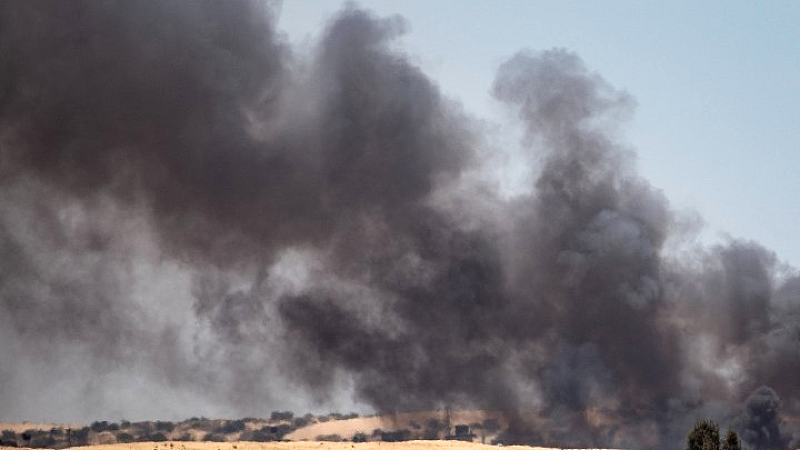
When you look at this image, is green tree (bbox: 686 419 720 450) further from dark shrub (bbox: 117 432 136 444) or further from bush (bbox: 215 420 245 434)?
bush (bbox: 215 420 245 434)

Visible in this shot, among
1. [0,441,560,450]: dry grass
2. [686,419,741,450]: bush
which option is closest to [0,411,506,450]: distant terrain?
[0,441,560,450]: dry grass

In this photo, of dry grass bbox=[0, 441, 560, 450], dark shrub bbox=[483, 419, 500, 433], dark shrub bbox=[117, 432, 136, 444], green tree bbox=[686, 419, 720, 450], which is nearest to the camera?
green tree bbox=[686, 419, 720, 450]

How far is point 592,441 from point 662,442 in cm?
951

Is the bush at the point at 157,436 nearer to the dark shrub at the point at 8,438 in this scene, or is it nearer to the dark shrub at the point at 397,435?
the dark shrub at the point at 8,438

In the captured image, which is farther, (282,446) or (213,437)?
(213,437)

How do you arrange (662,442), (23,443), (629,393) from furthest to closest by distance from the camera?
(629,393) → (662,442) → (23,443)

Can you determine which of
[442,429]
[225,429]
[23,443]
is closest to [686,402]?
[442,429]

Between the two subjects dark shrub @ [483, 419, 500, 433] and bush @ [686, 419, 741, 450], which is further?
dark shrub @ [483, 419, 500, 433]

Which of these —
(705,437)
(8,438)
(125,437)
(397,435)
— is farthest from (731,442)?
(8,438)

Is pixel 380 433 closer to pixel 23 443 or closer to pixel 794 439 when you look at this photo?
pixel 23 443

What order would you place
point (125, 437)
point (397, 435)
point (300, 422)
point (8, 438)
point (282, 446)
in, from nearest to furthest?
point (282, 446)
point (125, 437)
point (8, 438)
point (397, 435)
point (300, 422)

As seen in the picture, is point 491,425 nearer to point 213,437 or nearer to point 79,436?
point 213,437

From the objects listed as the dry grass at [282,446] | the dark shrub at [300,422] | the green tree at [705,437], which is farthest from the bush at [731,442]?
the dark shrub at [300,422]

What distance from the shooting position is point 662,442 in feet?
463
